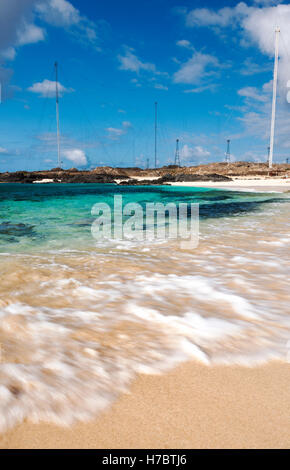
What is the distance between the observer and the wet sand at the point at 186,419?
4.45ft

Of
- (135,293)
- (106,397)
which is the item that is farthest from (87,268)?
(106,397)

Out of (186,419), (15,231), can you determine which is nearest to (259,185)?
(15,231)

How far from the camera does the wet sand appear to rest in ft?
4.45

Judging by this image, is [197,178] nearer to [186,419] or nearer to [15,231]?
[15,231]

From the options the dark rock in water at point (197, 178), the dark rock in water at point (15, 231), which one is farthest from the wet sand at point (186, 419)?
the dark rock in water at point (197, 178)

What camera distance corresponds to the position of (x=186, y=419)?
1.47 m

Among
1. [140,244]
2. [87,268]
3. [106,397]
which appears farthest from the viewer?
[140,244]

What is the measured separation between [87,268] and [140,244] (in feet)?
6.41

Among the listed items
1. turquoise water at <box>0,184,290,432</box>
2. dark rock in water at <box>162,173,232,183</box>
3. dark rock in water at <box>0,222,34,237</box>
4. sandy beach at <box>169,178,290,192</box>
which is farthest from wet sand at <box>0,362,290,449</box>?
dark rock in water at <box>162,173,232,183</box>

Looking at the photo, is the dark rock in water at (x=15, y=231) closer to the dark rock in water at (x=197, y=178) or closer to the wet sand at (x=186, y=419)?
the wet sand at (x=186, y=419)

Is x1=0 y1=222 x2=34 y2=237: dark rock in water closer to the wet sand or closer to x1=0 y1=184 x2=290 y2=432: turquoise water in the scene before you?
x1=0 y1=184 x2=290 y2=432: turquoise water
